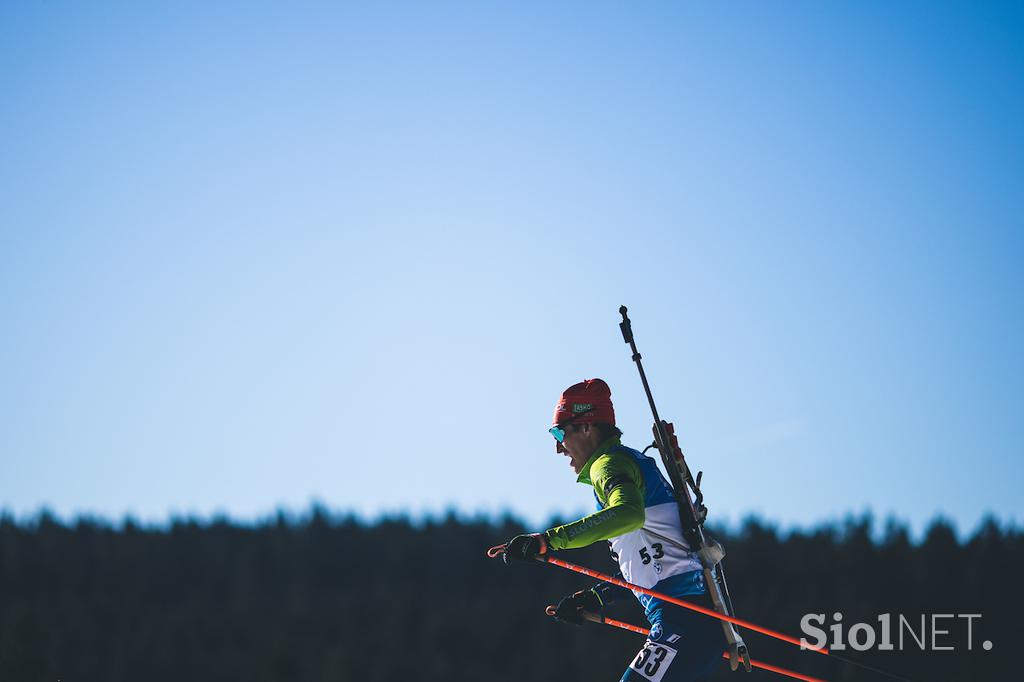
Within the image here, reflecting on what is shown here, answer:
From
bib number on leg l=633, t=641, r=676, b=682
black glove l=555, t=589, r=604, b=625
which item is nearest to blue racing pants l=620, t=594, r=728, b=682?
bib number on leg l=633, t=641, r=676, b=682

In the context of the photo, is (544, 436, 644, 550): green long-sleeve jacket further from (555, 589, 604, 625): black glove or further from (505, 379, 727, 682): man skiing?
(555, 589, 604, 625): black glove

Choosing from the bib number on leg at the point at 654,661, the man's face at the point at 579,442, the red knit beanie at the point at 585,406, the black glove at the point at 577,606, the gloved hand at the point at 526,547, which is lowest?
the bib number on leg at the point at 654,661

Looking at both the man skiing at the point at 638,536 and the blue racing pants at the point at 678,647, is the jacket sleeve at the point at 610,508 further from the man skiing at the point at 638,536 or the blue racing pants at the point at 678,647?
the blue racing pants at the point at 678,647

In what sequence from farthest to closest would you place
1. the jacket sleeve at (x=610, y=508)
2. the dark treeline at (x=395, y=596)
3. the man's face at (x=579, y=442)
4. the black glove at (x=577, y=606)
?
the dark treeline at (x=395, y=596) < the black glove at (x=577, y=606) < the man's face at (x=579, y=442) < the jacket sleeve at (x=610, y=508)

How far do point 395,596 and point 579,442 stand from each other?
127161 millimetres

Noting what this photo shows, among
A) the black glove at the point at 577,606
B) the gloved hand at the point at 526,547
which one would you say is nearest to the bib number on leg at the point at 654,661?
the gloved hand at the point at 526,547

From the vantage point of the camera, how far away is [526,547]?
28.0ft

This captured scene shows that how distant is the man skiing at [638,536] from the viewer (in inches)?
331

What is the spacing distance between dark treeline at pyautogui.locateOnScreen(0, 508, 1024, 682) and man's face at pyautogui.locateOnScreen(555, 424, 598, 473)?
8456 centimetres

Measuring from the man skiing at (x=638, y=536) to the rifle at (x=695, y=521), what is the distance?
6 cm

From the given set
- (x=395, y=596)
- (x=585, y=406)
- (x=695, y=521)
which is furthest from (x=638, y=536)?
(x=395, y=596)

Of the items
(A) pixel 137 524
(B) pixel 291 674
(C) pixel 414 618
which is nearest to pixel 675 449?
(B) pixel 291 674

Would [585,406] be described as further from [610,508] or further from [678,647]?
[678,647]

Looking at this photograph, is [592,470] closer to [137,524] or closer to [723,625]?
[723,625]
